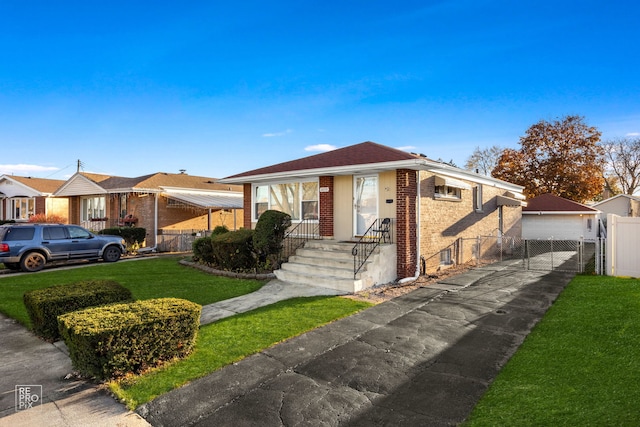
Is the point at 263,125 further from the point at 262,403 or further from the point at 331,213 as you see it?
the point at 262,403

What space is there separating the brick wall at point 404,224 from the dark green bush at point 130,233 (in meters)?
15.8

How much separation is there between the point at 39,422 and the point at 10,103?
76.7ft

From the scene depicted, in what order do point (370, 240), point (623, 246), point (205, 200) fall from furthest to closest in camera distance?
1. point (205, 200)
2. point (370, 240)
3. point (623, 246)

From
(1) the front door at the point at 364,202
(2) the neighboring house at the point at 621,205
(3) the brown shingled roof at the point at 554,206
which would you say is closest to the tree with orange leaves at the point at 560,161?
(2) the neighboring house at the point at 621,205

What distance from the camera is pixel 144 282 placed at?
35.4 feet

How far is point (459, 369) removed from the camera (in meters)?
4.80

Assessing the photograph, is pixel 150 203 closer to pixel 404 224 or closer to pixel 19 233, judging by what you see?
pixel 19 233

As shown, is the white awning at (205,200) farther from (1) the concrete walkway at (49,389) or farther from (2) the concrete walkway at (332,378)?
(1) the concrete walkway at (49,389)

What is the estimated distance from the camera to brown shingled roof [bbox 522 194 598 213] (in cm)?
2438

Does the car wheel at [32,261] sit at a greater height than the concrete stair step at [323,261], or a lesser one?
lesser

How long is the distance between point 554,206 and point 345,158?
64.8 feet

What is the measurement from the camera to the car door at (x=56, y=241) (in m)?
13.8

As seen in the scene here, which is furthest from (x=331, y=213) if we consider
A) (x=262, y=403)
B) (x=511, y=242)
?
(x=511, y=242)

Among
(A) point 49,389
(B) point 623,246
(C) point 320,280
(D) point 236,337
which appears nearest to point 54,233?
(C) point 320,280
